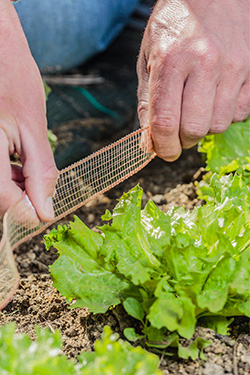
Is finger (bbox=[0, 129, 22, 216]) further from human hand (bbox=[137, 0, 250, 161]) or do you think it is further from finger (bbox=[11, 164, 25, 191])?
human hand (bbox=[137, 0, 250, 161])

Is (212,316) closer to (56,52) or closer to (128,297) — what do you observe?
(128,297)

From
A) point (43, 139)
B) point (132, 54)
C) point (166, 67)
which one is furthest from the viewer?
point (132, 54)

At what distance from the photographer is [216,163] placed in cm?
294

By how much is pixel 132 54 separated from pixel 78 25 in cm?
87

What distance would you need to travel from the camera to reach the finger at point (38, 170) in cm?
186

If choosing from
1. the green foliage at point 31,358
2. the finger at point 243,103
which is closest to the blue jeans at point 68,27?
the finger at point 243,103

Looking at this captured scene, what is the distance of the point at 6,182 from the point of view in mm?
1759

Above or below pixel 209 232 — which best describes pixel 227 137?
below

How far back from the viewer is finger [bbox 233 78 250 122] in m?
2.58

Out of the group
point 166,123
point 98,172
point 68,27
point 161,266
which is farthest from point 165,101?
point 68,27

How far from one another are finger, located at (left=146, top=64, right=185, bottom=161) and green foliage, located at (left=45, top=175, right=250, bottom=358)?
0.47 metres

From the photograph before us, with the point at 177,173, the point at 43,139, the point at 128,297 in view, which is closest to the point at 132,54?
the point at 177,173

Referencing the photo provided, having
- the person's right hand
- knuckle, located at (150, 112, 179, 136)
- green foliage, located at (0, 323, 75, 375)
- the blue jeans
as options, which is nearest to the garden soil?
the person's right hand

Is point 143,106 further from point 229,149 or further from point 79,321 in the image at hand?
point 79,321
